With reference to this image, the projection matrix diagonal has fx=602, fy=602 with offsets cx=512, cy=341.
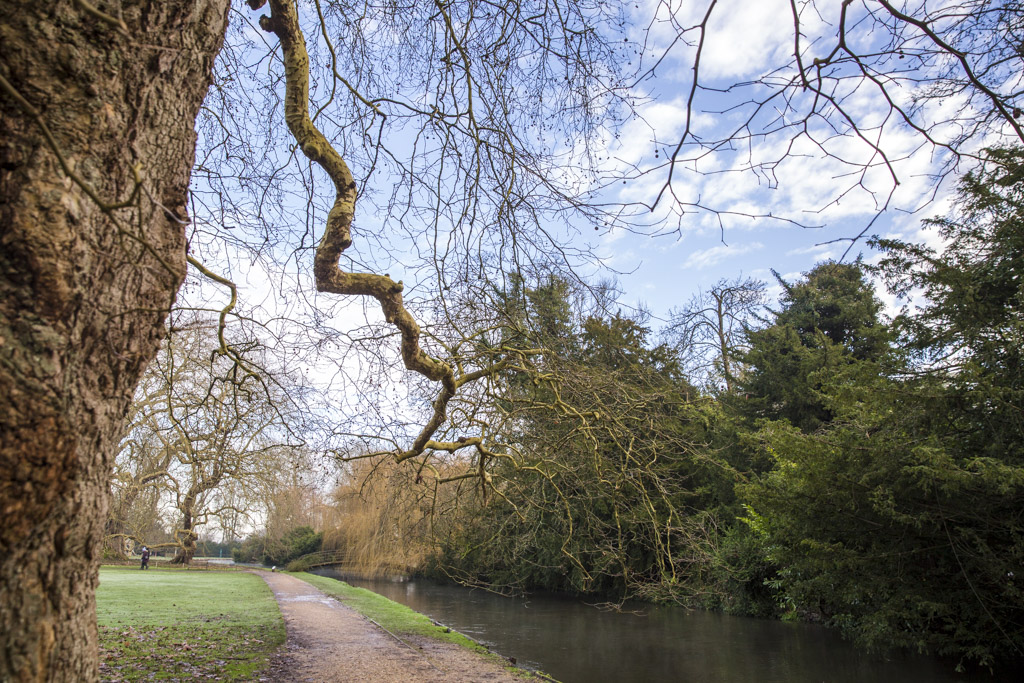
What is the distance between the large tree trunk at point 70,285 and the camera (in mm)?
1589

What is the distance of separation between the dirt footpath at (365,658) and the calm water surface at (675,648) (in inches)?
50.5

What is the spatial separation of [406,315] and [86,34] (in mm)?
2938

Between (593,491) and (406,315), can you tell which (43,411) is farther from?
(593,491)

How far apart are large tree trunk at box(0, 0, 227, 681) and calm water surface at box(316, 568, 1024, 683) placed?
7795mm

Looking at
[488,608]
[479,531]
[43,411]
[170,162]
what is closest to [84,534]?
[43,411]

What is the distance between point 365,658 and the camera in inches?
308

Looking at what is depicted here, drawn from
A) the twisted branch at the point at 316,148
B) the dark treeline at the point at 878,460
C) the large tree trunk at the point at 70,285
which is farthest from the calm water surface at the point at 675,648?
the large tree trunk at the point at 70,285

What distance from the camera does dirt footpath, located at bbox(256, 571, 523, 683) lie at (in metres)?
6.87

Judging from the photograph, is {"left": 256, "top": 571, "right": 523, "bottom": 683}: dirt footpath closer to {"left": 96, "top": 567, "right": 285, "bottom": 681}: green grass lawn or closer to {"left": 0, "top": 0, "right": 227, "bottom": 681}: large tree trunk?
{"left": 96, "top": 567, "right": 285, "bottom": 681}: green grass lawn

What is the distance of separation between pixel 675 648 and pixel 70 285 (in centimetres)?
1079

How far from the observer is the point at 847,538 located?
342 inches

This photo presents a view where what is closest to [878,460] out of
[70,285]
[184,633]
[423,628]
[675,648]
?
[675,648]

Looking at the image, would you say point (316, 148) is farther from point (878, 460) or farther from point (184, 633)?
point (184, 633)

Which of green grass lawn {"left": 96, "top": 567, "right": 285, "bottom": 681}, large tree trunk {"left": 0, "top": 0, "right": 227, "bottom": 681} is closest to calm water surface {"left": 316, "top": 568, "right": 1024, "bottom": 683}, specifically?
green grass lawn {"left": 96, "top": 567, "right": 285, "bottom": 681}
